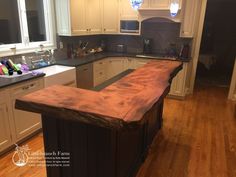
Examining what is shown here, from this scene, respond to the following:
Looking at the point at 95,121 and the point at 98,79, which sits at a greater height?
the point at 95,121

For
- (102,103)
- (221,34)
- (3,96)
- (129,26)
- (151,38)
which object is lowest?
(3,96)

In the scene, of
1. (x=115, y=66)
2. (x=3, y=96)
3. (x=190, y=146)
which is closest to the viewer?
(x=3, y=96)

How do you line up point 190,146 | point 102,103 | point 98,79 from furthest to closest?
point 98,79, point 190,146, point 102,103

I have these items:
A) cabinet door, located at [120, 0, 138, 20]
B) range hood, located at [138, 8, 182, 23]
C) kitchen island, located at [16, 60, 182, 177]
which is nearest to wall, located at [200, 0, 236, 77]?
range hood, located at [138, 8, 182, 23]

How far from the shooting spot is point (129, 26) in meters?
4.71

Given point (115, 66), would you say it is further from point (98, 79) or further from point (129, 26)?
point (129, 26)

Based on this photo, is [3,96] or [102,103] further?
[3,96]

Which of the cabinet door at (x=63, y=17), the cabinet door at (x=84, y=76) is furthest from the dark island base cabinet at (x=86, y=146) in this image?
the cabinet door at (x=63, y=17)

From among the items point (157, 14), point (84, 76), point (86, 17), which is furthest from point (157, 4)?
point (84, 76)

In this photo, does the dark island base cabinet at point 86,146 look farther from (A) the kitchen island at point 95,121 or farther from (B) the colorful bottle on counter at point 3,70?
(B) the colorful bottle on counter at point 3,70

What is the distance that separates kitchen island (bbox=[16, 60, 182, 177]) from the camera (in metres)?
1.36

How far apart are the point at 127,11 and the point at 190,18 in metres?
1.39

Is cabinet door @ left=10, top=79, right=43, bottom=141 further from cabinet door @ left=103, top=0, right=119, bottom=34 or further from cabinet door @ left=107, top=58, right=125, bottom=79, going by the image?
cabinet door @ left=103, top=0, right=119, bottom=34

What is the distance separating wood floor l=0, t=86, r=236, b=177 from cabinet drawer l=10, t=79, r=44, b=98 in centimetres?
73
